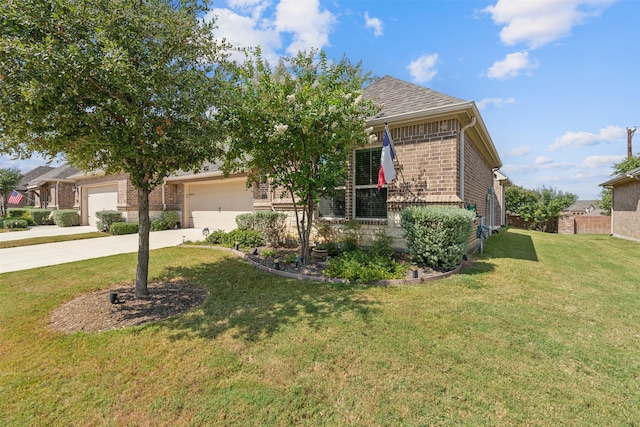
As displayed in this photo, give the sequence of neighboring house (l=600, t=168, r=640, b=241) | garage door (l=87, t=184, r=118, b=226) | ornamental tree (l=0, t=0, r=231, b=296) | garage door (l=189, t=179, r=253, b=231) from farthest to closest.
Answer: garage door (l=87, t=184, r=118, b=226), neighboring house (l=600, t=168, r=640, b=241), garage door (l=189, t=179, r=253, b=231), ornamental tree (l=0, t=0, r=231, b=296)

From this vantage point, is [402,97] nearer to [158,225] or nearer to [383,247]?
[383,247]

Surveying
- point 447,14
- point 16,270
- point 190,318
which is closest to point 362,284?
point 190,318

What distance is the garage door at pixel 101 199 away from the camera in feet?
54.6

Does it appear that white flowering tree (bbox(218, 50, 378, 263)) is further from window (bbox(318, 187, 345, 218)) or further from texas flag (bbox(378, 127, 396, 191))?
window (bbox(318, 187, 345, 218))

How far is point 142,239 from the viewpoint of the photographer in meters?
4.49

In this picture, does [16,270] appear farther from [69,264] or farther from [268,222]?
[268,222]

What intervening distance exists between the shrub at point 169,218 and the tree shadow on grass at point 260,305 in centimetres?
1005

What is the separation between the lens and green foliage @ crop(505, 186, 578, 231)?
21422 mm

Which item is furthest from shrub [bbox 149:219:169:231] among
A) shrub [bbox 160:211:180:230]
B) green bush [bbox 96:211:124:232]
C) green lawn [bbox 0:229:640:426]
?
green lawn [bbox 0:229:640:426]

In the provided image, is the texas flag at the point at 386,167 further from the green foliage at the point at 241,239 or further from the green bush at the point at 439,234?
the green foliage at the point at 241,239

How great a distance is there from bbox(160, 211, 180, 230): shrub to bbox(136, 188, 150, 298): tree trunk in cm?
1133

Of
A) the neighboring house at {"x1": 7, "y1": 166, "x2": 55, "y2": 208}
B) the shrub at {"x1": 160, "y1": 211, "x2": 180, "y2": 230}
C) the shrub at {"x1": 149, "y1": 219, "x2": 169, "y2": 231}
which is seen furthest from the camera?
the neighboring house at {"x1": 7, "y1": 166, "x2": 55, "y2": 208}

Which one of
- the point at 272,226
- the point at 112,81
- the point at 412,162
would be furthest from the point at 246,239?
the point at 112,81

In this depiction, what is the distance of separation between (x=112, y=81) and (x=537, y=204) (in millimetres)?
27516
